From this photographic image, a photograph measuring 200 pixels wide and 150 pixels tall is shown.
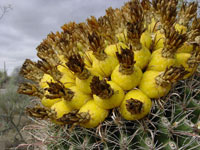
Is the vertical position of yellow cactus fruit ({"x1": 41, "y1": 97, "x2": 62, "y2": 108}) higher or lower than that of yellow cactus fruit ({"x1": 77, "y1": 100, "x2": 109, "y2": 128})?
higher

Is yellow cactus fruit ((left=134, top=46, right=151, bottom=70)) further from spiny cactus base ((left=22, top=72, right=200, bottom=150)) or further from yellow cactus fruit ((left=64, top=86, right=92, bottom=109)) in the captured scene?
yellow cactus fruit ((left=64, top=86, right=92, bottom=109))

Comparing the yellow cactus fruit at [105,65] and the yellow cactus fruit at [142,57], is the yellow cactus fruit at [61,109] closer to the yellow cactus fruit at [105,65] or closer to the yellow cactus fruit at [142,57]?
the yellow cactus fruit at [105,65]

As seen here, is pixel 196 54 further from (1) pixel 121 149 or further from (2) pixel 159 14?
(1) pixel 121 149

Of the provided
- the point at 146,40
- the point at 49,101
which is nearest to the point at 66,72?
the point at 49,101

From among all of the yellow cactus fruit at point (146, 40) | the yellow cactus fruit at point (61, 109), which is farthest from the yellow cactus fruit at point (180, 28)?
the yellow cactus fruit at point (61, 109)

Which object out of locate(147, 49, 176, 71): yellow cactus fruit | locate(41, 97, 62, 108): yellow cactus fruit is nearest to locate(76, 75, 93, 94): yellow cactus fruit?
locate(41, 97, 62, 108): yellow cactus fruit
